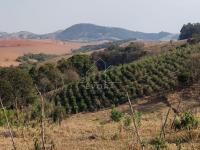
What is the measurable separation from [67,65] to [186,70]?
21974 mm

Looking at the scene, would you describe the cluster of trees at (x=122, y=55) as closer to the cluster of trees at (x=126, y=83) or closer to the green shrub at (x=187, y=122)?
the cluster of trees at (x=126, y=83)

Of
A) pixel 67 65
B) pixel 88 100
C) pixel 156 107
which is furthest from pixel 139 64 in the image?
pixel 67 65

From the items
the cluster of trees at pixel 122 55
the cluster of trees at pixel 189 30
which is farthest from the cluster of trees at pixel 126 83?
the cluster of trees at pixel 189 30

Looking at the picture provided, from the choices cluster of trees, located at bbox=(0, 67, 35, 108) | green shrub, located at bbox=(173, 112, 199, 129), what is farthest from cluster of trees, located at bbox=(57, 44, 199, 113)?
green shrub, located at bbox=(173, 112, 199, 129)

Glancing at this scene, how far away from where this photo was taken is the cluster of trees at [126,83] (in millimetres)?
30562

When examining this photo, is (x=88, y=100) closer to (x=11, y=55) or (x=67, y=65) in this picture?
(x=67, y=65)

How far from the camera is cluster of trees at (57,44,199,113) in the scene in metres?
30.6

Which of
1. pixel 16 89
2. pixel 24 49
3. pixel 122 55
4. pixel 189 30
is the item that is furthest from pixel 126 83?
pixel 24 49

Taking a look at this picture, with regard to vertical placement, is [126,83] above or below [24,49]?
above

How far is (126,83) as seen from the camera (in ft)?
106

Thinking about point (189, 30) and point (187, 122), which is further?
point (189, 30)

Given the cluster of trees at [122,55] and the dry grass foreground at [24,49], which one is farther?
the dry grass foreground at [24,49]

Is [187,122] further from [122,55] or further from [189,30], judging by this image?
[189,30]

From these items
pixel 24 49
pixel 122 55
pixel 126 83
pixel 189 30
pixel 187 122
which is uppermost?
pixel 187 122
